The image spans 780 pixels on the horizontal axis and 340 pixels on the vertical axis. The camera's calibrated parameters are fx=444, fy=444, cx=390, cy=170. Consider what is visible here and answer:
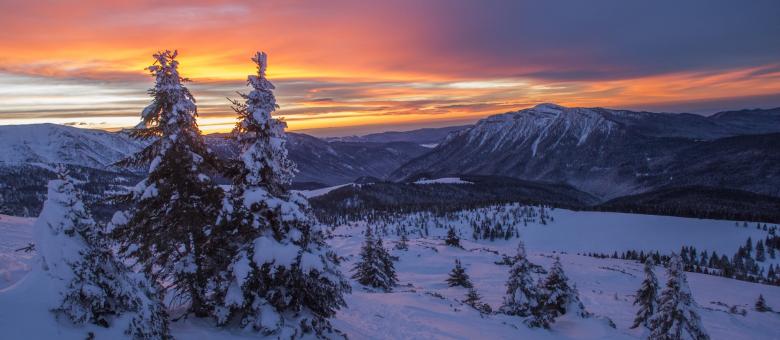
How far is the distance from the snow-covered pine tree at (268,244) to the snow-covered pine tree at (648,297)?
2971cm

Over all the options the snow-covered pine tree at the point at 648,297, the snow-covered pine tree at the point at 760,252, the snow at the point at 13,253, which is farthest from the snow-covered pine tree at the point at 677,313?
the snow-covered pine tree at the point at 760,252

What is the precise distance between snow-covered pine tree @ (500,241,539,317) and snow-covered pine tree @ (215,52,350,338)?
2333 cm

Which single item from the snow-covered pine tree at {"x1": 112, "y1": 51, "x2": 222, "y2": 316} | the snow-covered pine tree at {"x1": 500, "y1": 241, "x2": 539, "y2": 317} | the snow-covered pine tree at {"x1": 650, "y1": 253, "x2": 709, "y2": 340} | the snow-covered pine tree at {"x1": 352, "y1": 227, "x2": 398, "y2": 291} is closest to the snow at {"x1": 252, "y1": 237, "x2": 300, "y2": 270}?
the snow-covered pine tree at {"x1": 112, "y1": 51, "x2": 222, "y2": 316}

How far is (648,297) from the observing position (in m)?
35.1

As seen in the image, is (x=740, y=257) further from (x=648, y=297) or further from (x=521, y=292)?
(x=521, y=292)

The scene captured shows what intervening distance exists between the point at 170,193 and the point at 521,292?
93.6ft

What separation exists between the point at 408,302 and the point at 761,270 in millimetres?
152561

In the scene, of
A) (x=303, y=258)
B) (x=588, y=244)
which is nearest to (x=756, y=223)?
(x=588, y=244)

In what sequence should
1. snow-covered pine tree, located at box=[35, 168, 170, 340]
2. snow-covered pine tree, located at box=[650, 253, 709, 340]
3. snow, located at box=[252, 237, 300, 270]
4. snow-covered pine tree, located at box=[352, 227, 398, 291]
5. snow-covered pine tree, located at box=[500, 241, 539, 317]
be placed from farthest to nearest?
snow-covered pine tree, located at box=[352, 227, 398, 291]
snow-covered pine tree, located at box=[500, 241, 539, 317]
snow-covered pine tree, located at box=[650, 253, 709, 340]
snow, located at box=[252, 237, 300, 270]
snow-covered pine tree, located at box=[35, 168, 170, 340]

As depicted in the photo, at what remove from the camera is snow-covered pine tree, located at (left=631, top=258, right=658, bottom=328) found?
34719 millimetres

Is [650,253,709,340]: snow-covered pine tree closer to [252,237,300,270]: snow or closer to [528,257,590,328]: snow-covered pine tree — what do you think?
[528,257,590,328]: snow-covered pine tree

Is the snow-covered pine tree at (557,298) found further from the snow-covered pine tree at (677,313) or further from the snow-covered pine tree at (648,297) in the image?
the snow-covered pine tree at (677,313)

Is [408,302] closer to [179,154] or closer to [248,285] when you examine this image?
[248,285]

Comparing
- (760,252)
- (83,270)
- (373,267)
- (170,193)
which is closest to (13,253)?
(170,193)
